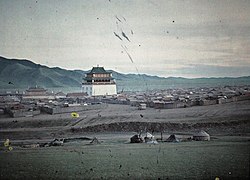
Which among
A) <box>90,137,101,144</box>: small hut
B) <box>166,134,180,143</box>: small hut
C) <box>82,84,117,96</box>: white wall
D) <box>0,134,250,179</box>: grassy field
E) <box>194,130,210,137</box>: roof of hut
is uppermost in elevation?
<box>82,84,117,96</box>: white wall

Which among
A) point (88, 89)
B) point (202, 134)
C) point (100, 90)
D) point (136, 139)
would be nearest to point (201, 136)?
point (202, 134)

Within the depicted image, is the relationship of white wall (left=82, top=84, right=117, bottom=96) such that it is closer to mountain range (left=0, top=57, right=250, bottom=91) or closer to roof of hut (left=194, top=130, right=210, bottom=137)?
mountain range (left=0, top=57, right=250, bottom=91)

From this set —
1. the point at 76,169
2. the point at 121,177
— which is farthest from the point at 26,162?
the point at 121,177

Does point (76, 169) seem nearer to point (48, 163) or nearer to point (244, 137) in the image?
point (48, 163)

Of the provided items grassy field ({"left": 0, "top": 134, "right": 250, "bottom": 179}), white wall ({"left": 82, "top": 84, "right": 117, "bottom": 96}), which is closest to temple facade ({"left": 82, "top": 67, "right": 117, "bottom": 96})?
white wall ({"left": 82, "top": 84, "right": 117, "bottom": 96})

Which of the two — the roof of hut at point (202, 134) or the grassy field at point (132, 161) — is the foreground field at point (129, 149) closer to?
the grassy field at point (132, 161)

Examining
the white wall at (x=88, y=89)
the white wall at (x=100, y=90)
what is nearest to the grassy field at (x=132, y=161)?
the white wall at (x=100, y=90)
